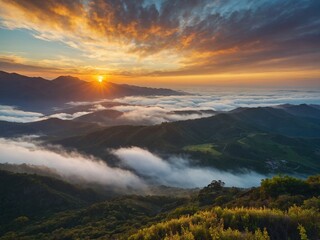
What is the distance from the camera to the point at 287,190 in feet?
111

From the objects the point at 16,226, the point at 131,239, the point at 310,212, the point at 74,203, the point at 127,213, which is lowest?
the point at 74,203

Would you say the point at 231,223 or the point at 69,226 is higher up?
the point at 231,223

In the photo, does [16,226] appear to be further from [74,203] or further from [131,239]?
[131,239]

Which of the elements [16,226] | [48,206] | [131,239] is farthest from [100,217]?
[131,239]

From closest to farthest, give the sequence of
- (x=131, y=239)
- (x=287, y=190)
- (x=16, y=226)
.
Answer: (x=131, y=239) < (x=287, y=190) < (x=16, y=226)

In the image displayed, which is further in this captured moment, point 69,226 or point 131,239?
point 69,226

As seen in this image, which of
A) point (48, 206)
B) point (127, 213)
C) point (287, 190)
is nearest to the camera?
point (287, 190)

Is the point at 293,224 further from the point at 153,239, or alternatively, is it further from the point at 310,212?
the point at 153,239

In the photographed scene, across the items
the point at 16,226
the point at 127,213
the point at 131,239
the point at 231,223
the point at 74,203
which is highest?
the point at 231,223

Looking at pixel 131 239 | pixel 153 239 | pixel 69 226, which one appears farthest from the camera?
pixel 69 226

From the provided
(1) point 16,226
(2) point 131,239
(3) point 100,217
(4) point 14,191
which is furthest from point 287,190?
(4) point 14,191

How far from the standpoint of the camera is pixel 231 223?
48.3ft

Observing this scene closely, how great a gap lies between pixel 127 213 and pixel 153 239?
392 feet

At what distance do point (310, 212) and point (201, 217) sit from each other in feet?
16.6
